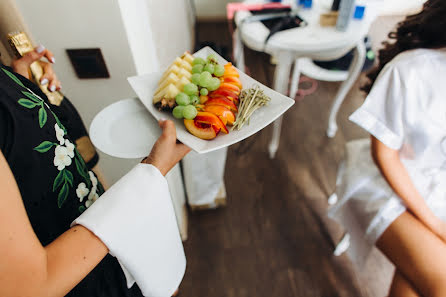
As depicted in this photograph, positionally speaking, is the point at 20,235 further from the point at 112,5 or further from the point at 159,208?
the point at 112,5

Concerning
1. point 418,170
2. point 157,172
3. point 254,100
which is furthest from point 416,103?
point 157,172

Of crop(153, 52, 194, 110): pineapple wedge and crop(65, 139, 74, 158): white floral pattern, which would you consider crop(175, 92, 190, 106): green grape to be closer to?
crop(153, 52, 194, 110): pineapple wedge

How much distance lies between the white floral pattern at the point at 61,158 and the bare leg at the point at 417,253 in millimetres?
950

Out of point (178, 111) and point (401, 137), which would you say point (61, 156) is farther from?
point (401, 137)

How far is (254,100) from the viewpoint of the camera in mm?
772

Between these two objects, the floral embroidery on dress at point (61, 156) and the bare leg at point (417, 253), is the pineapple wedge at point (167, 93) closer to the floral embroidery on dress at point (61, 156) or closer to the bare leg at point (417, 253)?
the floral embroidery on dress at point (61, 156)

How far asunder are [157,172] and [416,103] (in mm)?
795

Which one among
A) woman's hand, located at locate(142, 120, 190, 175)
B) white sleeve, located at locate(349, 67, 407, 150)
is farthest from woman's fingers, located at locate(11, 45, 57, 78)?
white sleeve, located at locate(349, 67, 407, 150)

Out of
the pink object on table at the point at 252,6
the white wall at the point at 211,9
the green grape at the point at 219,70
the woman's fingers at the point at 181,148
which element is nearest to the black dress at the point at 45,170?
the woman's fingers at the point at 181,148

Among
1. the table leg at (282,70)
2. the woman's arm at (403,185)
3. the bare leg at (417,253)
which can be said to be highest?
the table leg at (282,70)

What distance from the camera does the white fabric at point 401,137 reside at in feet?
2.76

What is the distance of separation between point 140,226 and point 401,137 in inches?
33.1

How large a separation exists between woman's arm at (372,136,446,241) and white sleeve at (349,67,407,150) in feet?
0.13

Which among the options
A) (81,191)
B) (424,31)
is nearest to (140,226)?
(81,191)
